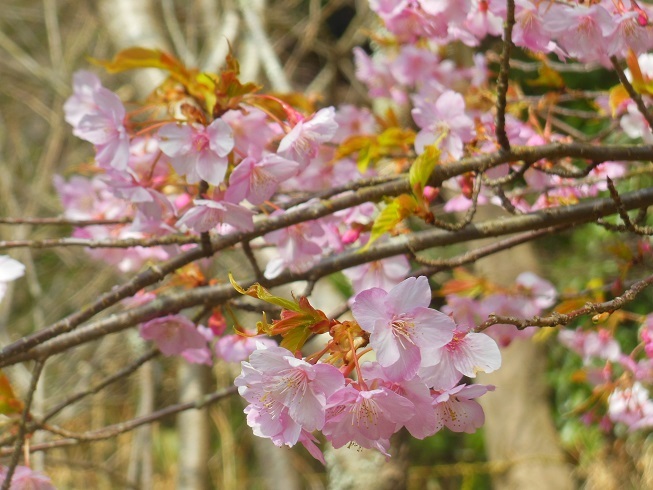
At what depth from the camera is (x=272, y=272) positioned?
38.5 inches

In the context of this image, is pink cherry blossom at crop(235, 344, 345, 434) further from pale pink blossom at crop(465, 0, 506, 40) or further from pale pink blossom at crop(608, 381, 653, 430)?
pale pink blossom at crop(608, 381, 653, 430)

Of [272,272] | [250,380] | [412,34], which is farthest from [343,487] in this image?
[250,380]

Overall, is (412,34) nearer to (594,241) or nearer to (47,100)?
(594,241)

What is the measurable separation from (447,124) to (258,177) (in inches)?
12.6

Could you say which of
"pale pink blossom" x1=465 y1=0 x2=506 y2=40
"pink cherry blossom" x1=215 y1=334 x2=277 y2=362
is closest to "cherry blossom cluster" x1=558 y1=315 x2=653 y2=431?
"pale pink blossom" x1=465 y1=0 x2=506 y2=40

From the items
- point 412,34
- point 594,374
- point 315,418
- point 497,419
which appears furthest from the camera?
point 497,419

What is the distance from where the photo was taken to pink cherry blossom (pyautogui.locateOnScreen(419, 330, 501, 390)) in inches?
24.0

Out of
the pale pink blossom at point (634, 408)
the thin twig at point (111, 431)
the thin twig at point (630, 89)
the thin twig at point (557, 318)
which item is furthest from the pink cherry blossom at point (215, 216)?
the pale pink blossom at point (634, 408)

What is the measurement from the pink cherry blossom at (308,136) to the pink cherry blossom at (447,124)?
20 centimetres

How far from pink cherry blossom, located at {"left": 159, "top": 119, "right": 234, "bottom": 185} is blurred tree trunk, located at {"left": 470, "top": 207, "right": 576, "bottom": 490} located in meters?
1.62

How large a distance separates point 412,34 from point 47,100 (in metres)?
3.21

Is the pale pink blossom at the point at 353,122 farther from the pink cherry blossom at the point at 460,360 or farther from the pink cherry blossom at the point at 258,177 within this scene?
the pink cherry blossom at the point at 460,360

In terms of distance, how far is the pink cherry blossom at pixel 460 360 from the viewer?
0.61 meters

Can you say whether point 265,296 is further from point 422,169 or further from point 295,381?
point 422,169
